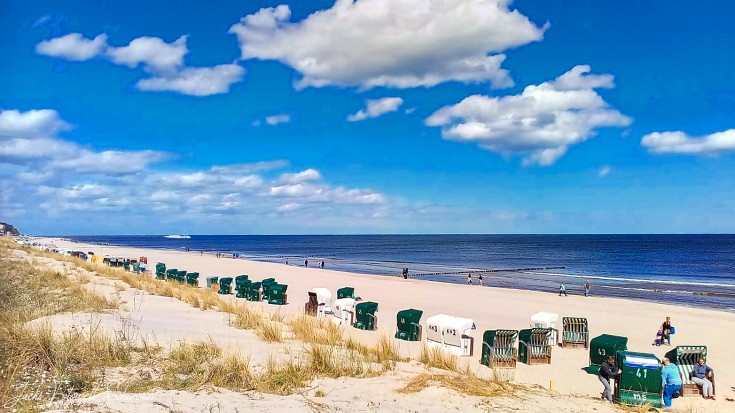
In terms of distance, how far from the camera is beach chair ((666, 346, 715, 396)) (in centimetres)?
1020

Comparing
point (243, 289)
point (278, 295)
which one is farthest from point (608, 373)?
point (243, 289)

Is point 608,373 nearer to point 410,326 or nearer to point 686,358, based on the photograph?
Answer: point 686,358

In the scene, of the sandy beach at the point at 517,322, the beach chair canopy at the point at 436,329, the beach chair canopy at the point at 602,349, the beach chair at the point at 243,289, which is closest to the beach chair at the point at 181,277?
the sandy beach at the point at 517,322

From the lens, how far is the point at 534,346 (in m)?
12.5

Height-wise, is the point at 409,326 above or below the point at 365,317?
above

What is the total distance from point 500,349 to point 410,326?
3052 mm

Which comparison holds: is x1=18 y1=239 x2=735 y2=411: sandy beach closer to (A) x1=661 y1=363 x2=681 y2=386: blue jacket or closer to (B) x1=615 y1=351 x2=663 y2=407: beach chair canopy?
(A) x1=661 y1=363 x2=681 y2=386: blue jacket

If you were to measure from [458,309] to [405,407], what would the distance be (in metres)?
17.0

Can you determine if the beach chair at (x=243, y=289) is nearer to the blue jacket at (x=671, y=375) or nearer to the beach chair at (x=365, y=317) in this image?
the beach chair at (x=365, y=317)

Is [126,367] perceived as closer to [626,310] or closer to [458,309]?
[458,309]

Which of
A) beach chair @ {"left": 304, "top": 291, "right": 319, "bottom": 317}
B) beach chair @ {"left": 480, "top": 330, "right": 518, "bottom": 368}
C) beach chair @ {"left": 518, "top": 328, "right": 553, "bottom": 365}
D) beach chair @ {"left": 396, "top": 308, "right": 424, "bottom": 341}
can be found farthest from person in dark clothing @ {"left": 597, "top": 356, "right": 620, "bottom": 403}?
beach chair @ {"left": 304, "top": 291, "right": 319, "bottom": 317}

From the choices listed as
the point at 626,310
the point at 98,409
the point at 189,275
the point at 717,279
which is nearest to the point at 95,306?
the point at 98,409

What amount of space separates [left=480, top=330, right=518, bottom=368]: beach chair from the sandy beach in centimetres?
27

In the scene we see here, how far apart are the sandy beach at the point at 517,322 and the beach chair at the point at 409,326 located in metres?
0.44
